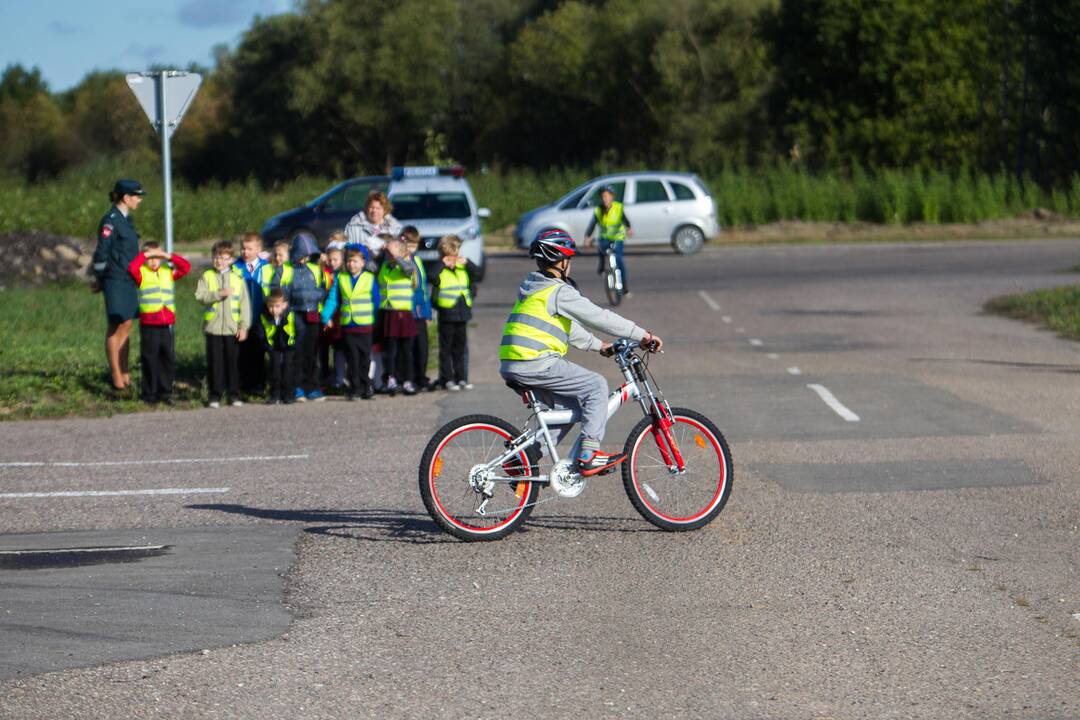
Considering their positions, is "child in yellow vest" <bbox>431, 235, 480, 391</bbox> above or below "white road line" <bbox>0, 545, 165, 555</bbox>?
above

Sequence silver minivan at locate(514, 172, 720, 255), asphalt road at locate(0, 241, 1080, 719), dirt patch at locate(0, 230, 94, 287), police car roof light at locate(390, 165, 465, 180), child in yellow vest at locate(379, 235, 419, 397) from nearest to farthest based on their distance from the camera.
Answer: asphalt road at locate(0, 241, 1080, 719)
child in yellow vest at locate(379, 235, 419, 397)
police car roof light at locate(390, 165, 465, 180)
dirt patch at locate(0, 230, 94, 287)
silver minivan at locate(514, 172, 720, 255)

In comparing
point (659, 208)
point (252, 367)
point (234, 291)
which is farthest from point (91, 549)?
point (659, 208)

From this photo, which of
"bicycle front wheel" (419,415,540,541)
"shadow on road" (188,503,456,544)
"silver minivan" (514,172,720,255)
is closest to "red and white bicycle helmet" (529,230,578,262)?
"bicycle front wheel" (419,415,540,541)

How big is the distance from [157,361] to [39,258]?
52.8 ft

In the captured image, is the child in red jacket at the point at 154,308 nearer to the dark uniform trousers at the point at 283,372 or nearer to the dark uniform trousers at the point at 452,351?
the dark uniform trousers at the point at 283,372

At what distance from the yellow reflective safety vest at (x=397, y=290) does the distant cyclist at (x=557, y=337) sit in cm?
679

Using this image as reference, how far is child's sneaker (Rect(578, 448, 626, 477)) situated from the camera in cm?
895

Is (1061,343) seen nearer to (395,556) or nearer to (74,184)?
(395,556)

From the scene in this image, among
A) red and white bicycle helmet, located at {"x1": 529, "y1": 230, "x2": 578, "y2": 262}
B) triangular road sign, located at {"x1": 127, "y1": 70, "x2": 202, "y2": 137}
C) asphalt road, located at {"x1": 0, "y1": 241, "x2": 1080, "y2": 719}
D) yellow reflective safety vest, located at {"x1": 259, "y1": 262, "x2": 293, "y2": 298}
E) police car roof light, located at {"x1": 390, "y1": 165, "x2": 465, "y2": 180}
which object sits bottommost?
asphalt road, located at {"x1": 0, "y1": 241, "x2": 1080, "y2": 719}

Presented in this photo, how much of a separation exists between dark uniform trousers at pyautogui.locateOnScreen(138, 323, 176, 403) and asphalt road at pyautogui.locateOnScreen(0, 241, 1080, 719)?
450 millimetres

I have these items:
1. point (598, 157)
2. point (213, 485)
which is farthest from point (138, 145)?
point (213, 485)

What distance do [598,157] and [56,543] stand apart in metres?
65.8

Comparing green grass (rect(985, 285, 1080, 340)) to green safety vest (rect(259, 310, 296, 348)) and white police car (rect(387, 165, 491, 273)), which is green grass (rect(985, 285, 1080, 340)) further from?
green safety vest (rect(259, 310, 296, 348))

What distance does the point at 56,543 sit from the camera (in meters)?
9.01
